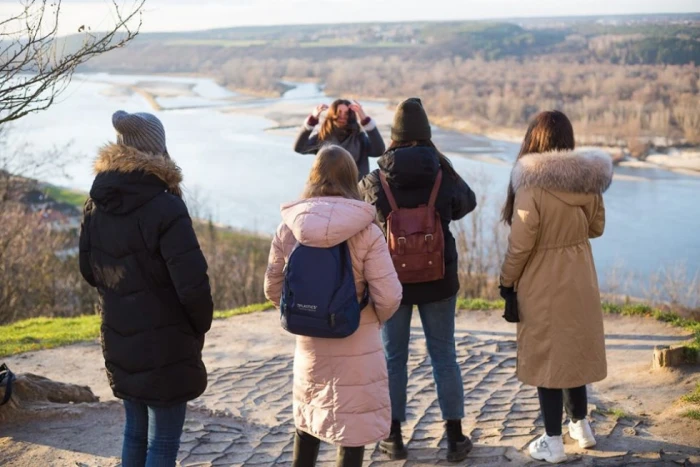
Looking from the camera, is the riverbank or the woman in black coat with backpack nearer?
the woman in black coat with backpack

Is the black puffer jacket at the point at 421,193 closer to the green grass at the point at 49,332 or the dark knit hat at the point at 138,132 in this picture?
the dark knit hat at the point at 138,132

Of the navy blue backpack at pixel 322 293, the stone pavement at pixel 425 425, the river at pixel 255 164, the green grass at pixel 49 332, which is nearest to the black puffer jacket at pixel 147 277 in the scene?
the navy blue backpack at pixel 322 293

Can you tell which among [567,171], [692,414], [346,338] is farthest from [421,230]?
[692,414]

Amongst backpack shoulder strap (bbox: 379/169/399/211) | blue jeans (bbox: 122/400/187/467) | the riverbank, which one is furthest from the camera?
the riverbank

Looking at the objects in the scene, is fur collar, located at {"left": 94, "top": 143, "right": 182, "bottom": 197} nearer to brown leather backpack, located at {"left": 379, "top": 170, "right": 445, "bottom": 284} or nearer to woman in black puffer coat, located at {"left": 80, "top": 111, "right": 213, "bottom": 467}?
woman in black puffer coat, located at {"left": 80, "top": 111, "right": 213, "bottom": 467}

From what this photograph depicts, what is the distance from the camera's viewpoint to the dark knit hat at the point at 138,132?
3561mm

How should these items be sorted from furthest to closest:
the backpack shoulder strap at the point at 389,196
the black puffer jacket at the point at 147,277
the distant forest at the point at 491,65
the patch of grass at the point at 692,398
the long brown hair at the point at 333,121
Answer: the distant forest at the point at 491,65 < the long brown hair at the point at 333,121 < the patch of grass at the point at 692,398 < the backpack shoulder strap at the point at 389,196 < the black puffer jacket at the point at 147,277

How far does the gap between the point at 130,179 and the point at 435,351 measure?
2.00 m

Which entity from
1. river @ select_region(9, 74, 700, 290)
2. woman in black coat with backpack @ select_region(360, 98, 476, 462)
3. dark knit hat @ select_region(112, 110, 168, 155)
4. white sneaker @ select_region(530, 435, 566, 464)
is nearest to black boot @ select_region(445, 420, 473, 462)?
woman in black coat with backpack @ select_region(360, 98, 476, 462)

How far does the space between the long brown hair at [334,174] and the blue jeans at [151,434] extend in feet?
3.80

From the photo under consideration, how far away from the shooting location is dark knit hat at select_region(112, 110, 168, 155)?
3561 mm

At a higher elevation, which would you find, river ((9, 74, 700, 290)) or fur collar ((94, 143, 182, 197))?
fur collar ((94, 143, 182, 197))

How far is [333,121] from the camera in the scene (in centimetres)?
662

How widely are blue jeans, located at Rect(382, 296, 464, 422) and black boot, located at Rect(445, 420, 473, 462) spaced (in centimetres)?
6
